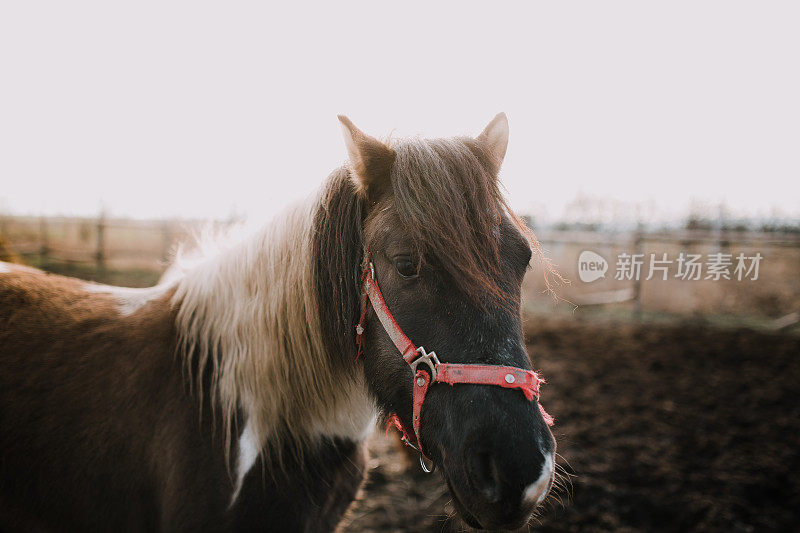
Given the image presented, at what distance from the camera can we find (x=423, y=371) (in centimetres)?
151

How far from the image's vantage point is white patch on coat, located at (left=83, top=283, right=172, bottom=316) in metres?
2.14

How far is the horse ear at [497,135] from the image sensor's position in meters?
1.96

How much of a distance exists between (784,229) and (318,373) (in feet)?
52.5

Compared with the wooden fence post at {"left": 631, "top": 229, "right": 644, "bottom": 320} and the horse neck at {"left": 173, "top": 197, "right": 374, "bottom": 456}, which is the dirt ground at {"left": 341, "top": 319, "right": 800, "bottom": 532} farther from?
the wooden fence post at {"left": 631, "top": 229, "right": 644, "bottom": 320}

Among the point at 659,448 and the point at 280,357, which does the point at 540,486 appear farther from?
the point at 659,448

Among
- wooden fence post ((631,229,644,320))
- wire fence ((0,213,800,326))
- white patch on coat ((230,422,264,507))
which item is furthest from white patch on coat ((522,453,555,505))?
wooden fence post ((631,229,644,320))

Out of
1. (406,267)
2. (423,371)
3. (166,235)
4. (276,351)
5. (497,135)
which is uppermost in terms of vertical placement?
(497,135)

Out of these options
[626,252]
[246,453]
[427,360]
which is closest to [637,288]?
[626,252]

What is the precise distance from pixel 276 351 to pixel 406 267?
68cm

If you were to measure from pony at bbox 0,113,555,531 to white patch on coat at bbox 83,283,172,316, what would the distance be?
0.07 m

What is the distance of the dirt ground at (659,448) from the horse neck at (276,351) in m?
0.69

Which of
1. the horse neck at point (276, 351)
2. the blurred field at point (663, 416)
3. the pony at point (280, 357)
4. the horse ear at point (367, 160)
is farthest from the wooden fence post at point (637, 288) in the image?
the horse ear at point (367, 160)

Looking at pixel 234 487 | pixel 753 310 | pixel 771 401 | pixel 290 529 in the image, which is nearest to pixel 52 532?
pixel 234 487

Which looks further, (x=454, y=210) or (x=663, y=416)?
(x=663, y=416)
